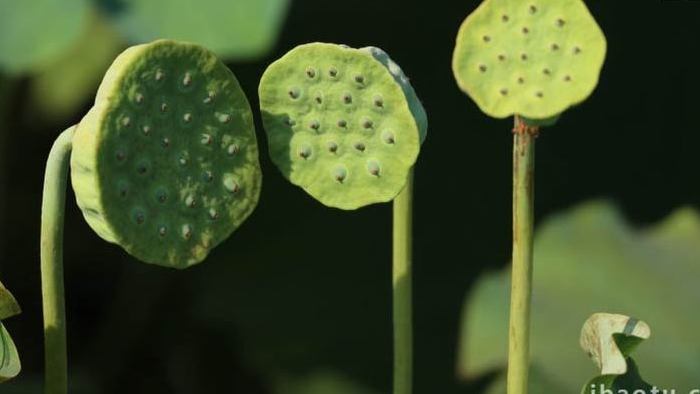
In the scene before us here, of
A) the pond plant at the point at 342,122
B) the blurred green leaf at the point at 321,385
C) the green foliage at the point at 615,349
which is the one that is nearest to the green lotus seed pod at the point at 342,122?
the pond plant at the point at 342,122

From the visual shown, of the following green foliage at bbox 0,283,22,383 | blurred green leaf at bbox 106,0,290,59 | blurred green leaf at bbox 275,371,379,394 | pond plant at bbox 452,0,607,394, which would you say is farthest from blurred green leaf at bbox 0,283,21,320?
blurred green leaf at bbox 275,371,379,394

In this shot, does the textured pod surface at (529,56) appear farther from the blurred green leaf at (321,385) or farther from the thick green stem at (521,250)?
the blurred green leaf at (321,385)

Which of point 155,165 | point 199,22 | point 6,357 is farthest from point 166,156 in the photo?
point 199,22

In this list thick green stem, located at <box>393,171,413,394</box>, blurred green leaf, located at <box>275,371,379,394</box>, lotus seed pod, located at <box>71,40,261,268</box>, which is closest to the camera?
lotus seed pod, located at <box>71,40,261,268</box>

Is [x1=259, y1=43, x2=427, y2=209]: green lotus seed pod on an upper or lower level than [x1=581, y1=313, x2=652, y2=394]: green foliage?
upper

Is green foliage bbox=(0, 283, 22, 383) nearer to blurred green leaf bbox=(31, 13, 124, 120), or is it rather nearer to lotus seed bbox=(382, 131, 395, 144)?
lotus seed bbox=(382, 131, 395, 144)

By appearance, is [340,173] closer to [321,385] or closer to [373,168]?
[373,168]

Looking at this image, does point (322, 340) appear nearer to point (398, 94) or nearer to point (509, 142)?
point (509, 142)

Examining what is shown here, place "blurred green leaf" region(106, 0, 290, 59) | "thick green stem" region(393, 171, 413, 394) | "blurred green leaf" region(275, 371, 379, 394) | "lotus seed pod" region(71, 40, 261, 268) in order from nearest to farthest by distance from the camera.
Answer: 1. "lotus seed pod" region(71, 40, 261, 268)
2. "thick green stem" region(393, 171, 413, 394)
3. "blurred green leaf" region(106, 0, 290, 59)
4. "blurred green leaf" region(275, 371, 379, 394)
